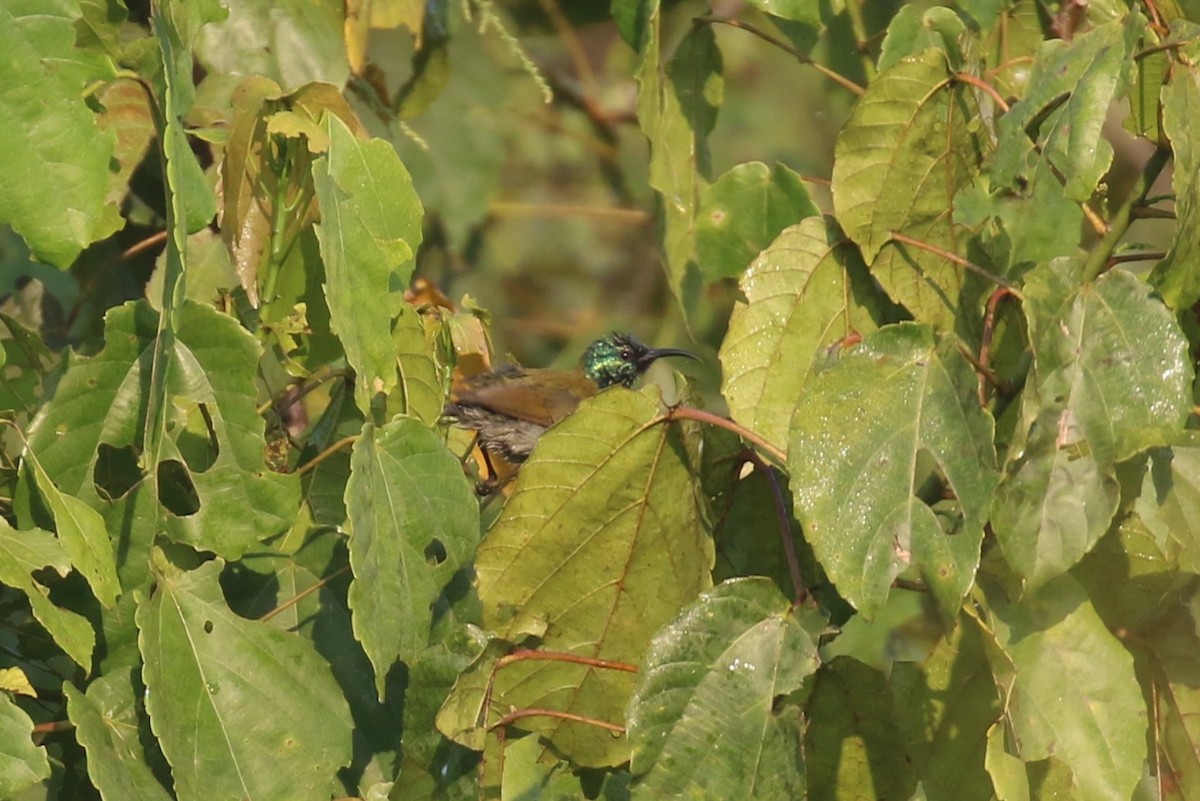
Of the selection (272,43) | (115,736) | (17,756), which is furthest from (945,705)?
(272,43)

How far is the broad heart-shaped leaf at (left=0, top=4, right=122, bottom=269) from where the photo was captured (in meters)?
1.98

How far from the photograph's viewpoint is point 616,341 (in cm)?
567

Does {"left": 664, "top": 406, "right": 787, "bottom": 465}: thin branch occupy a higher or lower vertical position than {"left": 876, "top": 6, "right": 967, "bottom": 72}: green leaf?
lower

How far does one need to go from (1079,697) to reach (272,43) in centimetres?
195

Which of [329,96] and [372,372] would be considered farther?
[329,96]

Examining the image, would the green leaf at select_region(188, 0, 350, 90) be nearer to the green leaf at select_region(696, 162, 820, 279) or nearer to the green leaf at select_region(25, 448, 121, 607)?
the green leaf at select_region(696, 162, 820, 279)

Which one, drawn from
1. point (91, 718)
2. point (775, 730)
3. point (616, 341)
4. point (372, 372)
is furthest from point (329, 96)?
point (616, 341)

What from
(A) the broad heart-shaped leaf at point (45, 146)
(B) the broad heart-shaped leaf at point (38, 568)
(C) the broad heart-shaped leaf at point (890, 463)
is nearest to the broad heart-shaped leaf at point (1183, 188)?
(C) the broad heart-shaped leaf at point (890, 463)

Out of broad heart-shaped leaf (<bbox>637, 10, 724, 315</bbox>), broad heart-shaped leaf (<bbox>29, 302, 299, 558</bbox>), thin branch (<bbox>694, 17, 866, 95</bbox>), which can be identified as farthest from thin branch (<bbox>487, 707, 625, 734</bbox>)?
thin branch (<bbox>694, 17, 866, 95</bbox>)

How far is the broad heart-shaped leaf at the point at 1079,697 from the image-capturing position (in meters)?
2.23

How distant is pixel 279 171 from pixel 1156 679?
1627mm

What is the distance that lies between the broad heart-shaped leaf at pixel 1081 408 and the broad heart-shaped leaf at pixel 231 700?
1008 mm

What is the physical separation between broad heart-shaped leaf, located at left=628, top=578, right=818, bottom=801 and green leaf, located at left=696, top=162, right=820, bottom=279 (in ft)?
3.13

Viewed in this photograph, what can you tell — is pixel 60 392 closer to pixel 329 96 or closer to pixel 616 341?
pixel 329 96
